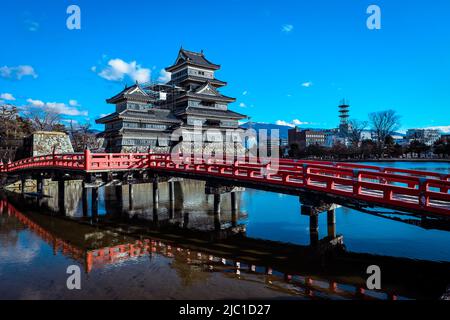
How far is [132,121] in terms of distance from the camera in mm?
38906

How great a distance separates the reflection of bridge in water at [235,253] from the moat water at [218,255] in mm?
37

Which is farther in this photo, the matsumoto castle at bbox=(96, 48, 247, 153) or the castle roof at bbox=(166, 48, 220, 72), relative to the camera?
the castle roof at bbox=(166, 48, 220, 72)

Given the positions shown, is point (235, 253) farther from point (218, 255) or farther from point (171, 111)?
point (171, 111)

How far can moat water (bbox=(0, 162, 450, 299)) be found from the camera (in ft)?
27.0

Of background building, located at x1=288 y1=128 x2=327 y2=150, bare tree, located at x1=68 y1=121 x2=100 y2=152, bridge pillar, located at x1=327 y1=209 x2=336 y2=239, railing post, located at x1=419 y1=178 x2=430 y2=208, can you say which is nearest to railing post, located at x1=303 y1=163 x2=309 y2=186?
bridge pillar, located at x1=327 y1=209 x2=336 y2=239

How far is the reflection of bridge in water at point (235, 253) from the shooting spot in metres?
8.51

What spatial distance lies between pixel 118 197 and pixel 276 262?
50.4ft

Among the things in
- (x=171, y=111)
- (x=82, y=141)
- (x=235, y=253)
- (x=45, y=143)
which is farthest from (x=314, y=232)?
(x=82, y=141)

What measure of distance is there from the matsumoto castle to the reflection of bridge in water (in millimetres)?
21708

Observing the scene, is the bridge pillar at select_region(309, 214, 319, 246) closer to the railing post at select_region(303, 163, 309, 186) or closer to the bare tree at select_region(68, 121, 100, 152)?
the railing post at select_region(303, 163, 309, 186)

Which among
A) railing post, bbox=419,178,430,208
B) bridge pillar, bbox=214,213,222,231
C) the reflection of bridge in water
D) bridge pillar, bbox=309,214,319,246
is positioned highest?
railing post, bbox=419,178,430,208

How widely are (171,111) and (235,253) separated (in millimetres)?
36414
